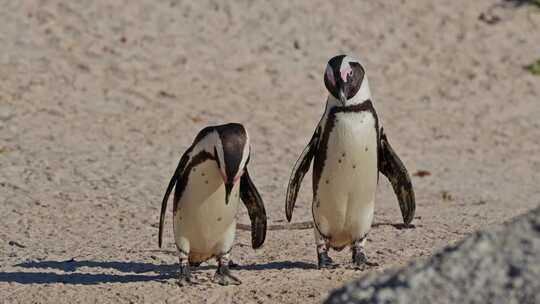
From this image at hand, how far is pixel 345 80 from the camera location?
5.77m

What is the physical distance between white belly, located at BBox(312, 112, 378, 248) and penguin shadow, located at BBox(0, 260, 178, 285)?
2.87ft


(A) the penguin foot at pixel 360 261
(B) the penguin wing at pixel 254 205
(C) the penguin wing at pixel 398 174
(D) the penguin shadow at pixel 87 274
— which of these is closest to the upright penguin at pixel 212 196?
(B) the penguin wing at pixel 254 205

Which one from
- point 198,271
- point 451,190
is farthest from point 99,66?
point 198,271

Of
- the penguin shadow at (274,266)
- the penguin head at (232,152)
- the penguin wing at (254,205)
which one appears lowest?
the penguin shadow at (274,266)

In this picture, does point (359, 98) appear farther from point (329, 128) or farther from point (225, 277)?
point (225, 277)

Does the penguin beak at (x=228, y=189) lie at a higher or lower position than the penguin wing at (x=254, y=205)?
higher

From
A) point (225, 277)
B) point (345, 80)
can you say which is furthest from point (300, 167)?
point (225, 277)

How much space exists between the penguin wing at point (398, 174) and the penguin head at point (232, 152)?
96 cm

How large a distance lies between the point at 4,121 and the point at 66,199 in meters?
1.89

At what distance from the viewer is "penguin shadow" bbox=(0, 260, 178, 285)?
5.96 m

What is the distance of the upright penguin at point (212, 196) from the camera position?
17.7 ft

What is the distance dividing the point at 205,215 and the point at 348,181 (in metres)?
0.77

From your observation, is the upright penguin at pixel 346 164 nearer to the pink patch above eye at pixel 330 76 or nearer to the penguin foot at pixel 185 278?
the pink patch above eye at pixel 330 76

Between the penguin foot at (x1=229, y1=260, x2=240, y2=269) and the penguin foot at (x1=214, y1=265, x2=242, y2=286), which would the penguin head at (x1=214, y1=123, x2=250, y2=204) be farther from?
the penguin foot at (x1=229, y1=260, x2=240, y2=269)
